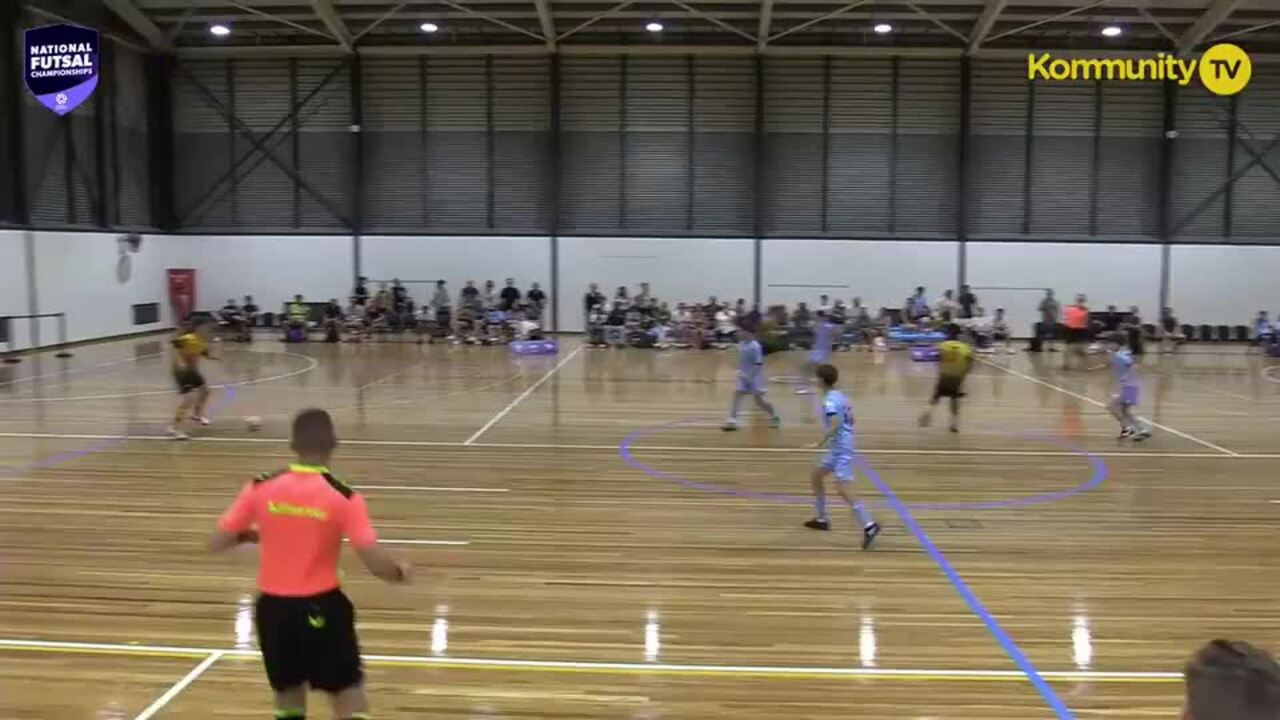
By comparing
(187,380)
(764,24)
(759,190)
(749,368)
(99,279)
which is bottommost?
(187,380)

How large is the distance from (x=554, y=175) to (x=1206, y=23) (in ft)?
63.8

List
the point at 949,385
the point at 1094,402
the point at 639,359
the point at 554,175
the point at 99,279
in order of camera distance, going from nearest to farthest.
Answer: the point at 949,385, the point at 1094,402, the point at 639,359, the point at 99,279, the point at 554,175

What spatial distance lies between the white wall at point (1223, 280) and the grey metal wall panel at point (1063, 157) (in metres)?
3.21

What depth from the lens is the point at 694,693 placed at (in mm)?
5379

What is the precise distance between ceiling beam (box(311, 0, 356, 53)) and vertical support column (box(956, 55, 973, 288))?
61.5 ft

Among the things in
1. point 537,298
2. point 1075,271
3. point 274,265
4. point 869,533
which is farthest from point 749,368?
point 274,265

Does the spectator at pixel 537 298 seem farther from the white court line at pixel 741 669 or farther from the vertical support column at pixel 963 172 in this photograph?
the white court line at pixel 741 669

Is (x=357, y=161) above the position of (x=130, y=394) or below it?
above

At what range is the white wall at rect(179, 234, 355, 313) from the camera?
31.5m

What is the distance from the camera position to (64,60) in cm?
1931

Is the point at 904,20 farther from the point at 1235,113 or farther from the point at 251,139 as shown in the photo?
the point at 251,139

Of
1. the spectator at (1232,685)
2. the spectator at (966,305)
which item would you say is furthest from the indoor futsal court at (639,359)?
the spectator at (966,305)

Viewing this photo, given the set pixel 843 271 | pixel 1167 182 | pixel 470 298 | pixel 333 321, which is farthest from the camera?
pixel 843 271

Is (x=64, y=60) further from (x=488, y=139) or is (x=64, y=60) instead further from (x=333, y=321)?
(x=488, y=139)
